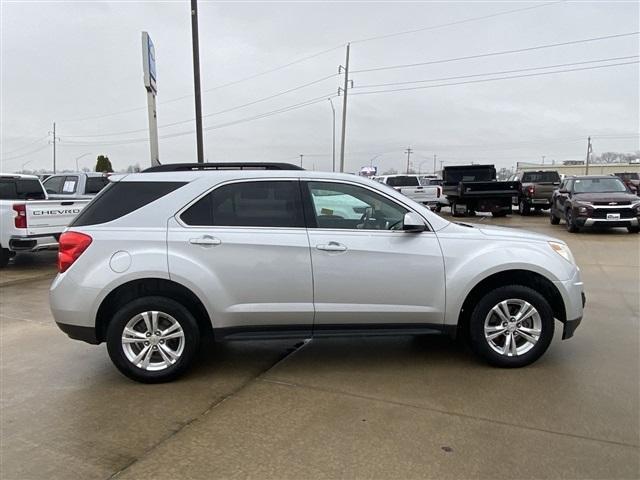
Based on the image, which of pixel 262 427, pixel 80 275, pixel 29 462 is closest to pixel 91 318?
pixel 80 275

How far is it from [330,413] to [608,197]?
13.3 meters

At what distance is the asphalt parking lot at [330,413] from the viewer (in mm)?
2998

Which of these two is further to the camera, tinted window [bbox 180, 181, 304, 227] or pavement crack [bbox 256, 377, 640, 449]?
tinted window [bbox 180, 181, 304, 227]

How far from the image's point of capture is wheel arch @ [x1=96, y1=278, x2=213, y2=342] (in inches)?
164

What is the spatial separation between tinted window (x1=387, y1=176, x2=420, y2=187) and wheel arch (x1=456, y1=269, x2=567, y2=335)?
18762mm

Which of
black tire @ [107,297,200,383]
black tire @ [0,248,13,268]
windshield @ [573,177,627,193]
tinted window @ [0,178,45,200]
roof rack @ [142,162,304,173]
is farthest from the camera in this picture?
windshield @ [573,177,627,193]

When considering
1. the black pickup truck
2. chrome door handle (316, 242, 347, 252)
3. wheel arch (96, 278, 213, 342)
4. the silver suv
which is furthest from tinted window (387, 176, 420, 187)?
wheel arch (96, 278, 213, 342)

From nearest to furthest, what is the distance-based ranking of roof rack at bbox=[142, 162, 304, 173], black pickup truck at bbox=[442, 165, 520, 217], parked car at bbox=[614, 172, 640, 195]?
roof rack at bbox=[142, 162, 304, 173], black pickup truck at bbox=[442, 165, 520, 217], parked car at bbox=[614, 172, 640, 195]

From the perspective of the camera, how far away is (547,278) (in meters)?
4.37

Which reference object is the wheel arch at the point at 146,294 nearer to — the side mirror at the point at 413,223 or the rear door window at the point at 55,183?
the side mirror at the point at 413,223

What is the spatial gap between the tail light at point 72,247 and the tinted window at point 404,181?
1980cm

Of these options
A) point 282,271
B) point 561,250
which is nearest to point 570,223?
point 561,250

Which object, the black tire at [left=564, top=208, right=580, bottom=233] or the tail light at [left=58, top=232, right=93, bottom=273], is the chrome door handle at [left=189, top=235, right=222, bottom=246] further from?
the black tire at [left=564, top=208, right=580, bottom=233]

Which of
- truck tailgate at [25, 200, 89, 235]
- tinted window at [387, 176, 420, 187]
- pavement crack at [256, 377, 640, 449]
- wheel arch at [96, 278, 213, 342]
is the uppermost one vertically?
tinted window at [387, 176, 420, 187]
